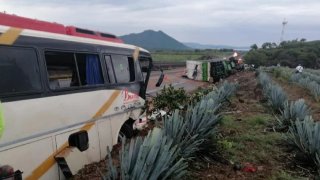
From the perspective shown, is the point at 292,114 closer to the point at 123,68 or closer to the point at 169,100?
the point at 169,100

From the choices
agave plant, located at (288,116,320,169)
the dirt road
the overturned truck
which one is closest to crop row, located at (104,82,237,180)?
agave plant, located at (288,116,320,169)

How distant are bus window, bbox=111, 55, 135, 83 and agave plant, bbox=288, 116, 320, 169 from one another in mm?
3542

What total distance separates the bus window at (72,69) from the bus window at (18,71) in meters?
0.37

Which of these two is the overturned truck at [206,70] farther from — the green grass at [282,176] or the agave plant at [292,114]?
the green grass at [282,176]

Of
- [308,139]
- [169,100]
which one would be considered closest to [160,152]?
[308,139]

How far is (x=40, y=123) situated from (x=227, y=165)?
113 inches

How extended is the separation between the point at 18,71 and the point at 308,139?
4.68 m

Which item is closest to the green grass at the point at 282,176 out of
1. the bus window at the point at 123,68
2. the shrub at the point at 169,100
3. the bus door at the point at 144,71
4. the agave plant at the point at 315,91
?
the bus window at the point at 123,68

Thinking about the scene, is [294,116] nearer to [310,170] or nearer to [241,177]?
[310,170]

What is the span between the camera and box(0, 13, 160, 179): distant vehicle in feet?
19.7

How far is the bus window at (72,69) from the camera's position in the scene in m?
6.98

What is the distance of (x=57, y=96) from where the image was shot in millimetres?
6895

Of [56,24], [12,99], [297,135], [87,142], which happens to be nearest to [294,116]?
[297,135]

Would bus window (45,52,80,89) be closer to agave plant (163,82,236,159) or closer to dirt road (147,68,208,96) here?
agave plant (163,82,236,159)
